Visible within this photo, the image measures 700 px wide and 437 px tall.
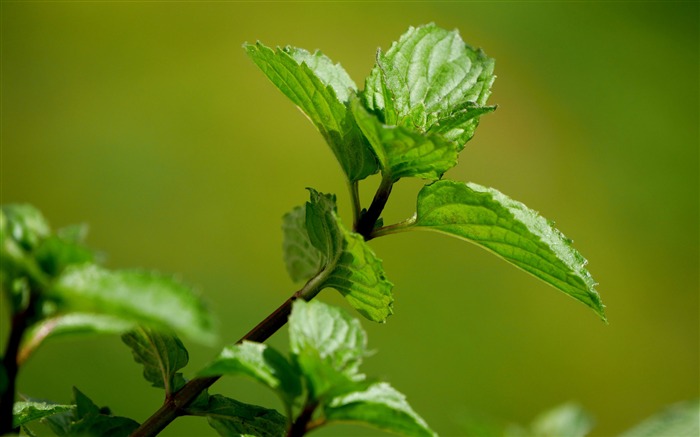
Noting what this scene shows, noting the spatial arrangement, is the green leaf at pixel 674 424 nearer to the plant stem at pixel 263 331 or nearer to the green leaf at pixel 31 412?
the plant stem at pixel 263 331

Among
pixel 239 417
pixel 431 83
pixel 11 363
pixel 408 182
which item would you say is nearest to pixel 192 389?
pixel 239 417

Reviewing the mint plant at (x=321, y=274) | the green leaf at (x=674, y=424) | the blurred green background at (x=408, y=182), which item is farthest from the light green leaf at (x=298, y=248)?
the blurred green background at (x=408, y=182)

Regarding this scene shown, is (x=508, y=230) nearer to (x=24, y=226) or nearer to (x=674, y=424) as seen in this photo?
(x=674, y=424)

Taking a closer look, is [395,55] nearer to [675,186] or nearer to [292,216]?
[292,216]

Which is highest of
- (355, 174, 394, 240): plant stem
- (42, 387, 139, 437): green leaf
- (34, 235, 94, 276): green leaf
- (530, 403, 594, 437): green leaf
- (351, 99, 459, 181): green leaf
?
(351, 99, 459, 181): green leaf

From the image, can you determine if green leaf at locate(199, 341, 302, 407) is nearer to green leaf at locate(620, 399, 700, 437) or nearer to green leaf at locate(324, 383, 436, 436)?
green leaf at locate(324, 383, 436, 436)

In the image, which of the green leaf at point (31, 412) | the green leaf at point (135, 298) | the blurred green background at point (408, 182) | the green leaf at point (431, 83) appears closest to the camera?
the green leaf at point (135, 298)

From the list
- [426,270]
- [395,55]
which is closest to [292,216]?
[395,55]

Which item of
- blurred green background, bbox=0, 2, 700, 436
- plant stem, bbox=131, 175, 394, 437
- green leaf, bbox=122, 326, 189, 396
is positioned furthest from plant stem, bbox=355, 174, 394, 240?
blurred green background, bbox=0, 2, 700, 436
